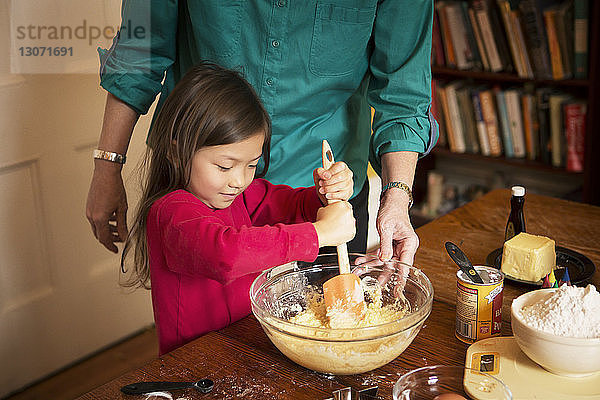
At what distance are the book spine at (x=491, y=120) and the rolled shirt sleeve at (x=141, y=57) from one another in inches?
77.1

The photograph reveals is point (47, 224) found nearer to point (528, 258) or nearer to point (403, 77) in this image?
point (403, 77)

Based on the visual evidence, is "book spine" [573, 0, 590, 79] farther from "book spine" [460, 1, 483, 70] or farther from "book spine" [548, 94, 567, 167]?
"book spine" [460, 1, 483, 70]

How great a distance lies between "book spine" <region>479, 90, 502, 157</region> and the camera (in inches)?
123

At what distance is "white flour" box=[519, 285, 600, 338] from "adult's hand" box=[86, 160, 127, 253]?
98cm

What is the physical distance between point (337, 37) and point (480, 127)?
1.87m

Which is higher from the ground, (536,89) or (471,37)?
(471,37)

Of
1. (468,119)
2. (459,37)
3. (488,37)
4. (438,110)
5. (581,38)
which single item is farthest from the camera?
(438,110)

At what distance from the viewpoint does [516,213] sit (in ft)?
4.83

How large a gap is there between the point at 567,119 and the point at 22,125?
2201mm

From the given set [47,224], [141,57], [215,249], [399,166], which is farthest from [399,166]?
[47,224]

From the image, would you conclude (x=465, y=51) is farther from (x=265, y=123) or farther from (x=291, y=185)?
(x=265, y=123)

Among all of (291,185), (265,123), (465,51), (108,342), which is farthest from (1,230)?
(465,51)

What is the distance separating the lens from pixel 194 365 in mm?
1079

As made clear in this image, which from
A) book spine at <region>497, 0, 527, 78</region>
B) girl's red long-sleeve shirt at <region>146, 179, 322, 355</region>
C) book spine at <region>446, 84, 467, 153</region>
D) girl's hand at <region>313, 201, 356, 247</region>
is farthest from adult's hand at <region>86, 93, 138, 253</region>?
book spine at <region>446, 84, 467, 153</region>
